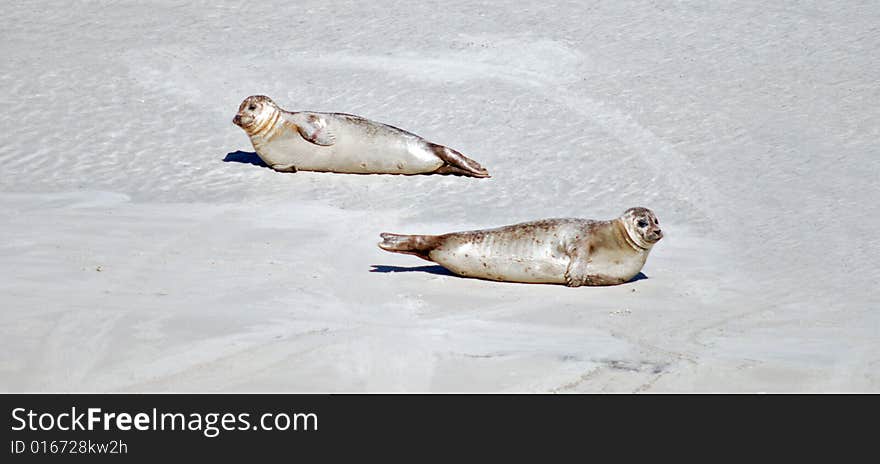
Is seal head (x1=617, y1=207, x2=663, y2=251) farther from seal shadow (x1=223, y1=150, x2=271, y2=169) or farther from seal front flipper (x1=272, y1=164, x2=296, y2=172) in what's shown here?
seal shadow (x1=223, y1=150, x2=271, y2=169)

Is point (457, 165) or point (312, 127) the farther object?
point (312, 127)

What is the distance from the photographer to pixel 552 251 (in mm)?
7598

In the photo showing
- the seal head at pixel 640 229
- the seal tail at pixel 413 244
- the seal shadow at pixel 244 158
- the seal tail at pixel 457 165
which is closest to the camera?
the seal head at pixel 640 229

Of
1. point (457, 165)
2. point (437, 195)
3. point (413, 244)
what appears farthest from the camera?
point (457, 165)

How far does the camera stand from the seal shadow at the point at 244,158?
1045 centimetres

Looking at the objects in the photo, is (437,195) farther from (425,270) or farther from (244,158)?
(425,270)

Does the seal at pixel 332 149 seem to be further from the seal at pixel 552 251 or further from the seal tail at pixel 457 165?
the seal at pixel 552 251

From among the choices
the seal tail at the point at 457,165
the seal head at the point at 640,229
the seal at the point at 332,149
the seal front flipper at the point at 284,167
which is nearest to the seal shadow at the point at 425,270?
the seal head at the point at 640,229

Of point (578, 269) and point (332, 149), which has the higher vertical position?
point (332, 149)

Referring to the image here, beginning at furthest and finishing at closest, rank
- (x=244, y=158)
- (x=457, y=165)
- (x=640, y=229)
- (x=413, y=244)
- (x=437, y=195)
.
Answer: (x=244, y=158)
(x=457, y=165)
(x=437, y=195)
(x=413, y=244)
(x=640, y=229)

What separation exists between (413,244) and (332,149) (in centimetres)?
273

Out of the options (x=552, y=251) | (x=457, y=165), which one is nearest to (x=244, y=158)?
(x=457, y=165)

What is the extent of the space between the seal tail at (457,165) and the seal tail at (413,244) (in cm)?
247

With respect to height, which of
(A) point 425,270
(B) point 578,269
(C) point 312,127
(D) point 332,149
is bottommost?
(A) point 425,270
